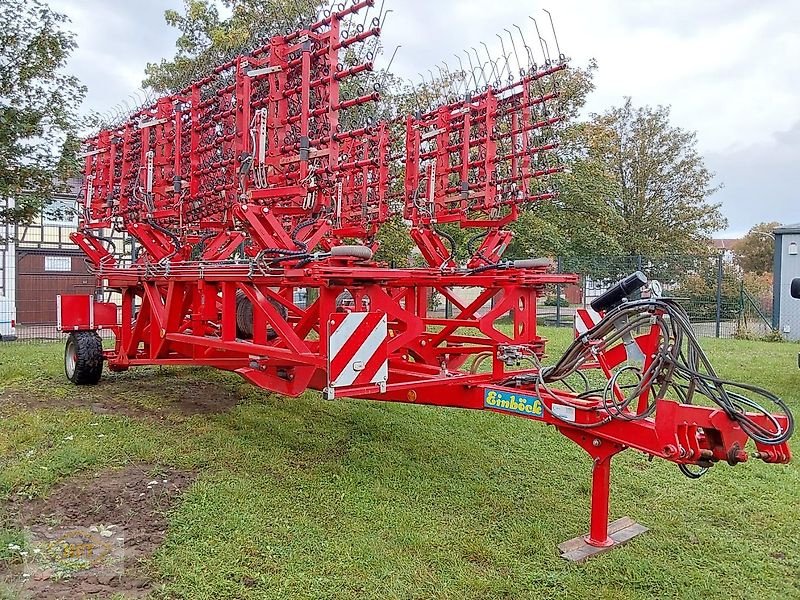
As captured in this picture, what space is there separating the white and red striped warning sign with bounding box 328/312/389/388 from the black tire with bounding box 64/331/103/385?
4.38m

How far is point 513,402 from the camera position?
3.66 metres

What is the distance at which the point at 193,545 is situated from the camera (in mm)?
3352

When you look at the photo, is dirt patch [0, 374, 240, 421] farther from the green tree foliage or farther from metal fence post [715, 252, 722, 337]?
metal fence post [715, 252, 722, 337]

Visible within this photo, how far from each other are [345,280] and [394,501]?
1.42 meters

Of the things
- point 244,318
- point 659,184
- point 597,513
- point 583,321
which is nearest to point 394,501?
point 597,513

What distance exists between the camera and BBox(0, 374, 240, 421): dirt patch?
6.00 m

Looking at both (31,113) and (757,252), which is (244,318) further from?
(757,252)

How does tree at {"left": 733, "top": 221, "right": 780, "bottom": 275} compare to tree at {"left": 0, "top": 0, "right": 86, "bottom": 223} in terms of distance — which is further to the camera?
tree at {"left": 733, "top": 221, "right": 780, "bottom": 275}

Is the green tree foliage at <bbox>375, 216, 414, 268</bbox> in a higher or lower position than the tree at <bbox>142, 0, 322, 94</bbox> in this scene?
lower

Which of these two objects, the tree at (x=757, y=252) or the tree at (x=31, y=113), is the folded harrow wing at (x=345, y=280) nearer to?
the tree at (x=31, y=113)

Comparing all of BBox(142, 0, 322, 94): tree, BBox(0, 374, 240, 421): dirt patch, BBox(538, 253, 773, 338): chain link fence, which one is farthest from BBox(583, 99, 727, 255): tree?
BBox(0, 374, 240, 421): dirt patch

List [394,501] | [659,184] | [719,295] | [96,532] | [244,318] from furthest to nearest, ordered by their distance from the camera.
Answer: [659,184] → [719,295] → [244,318] → [394,501] → [96,532]

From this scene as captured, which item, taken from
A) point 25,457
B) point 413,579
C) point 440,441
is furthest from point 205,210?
point 413,579

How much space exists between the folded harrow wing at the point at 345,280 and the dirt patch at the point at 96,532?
3.50ft
